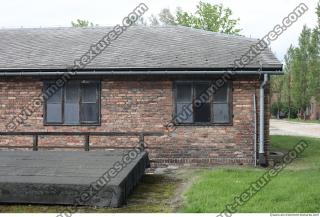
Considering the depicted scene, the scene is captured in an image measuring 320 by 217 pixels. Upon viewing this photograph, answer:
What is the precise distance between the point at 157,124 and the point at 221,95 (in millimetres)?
1975

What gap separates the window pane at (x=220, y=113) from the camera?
12.4m

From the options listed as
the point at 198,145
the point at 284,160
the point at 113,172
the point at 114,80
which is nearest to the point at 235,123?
the point at 198,145

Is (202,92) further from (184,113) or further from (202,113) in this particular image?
(184,113)

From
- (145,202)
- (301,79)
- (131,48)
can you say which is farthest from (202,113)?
(301,79)

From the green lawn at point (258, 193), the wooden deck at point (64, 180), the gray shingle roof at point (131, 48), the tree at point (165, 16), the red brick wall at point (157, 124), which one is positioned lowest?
the green lawn at point (258, 193)

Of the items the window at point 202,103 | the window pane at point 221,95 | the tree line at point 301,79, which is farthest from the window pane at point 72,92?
the tree line at point 301,79

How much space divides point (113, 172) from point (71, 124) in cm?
562

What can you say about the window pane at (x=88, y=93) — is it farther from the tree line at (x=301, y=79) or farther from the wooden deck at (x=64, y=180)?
the tree line at (x=301, y=79)

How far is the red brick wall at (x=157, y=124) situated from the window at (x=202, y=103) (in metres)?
0.20

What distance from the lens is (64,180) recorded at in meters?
6.98

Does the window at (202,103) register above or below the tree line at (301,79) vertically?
below

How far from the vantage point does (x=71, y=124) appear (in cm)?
1288

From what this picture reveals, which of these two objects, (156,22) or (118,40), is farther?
(156,22)

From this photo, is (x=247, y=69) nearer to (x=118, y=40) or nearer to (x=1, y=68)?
(x=118, y=40)
